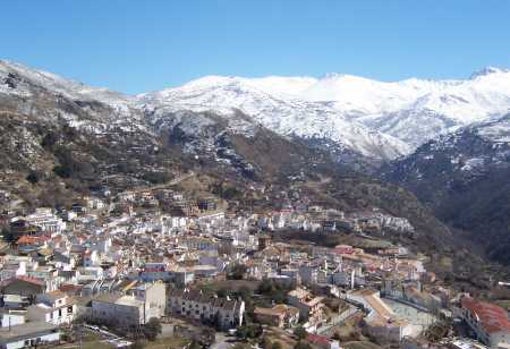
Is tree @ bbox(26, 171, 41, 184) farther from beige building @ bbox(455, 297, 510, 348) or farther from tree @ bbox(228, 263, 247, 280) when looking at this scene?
beige building @ bbox(455, 297, 510, 348)

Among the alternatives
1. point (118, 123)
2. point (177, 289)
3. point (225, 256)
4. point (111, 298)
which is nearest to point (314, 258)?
point (225, 256)

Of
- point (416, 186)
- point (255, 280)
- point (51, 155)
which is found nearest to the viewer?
point (255, 280)

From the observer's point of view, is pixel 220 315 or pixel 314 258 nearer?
pixel 220 315

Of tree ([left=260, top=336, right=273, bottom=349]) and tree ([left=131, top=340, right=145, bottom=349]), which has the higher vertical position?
tree ([left=131, top=340, right=145, bottom=349])

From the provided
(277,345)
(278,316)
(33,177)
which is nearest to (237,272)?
(278,316)

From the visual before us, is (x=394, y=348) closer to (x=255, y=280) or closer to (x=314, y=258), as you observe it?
(x=255, y=280)

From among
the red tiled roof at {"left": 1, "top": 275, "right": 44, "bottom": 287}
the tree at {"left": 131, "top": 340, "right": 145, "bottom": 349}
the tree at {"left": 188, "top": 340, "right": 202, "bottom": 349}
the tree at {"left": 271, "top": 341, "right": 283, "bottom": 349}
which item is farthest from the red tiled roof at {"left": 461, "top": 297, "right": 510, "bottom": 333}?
the red tiled roof at {"left": 1, "top": 275, "right": 44, "bottom": 287}
